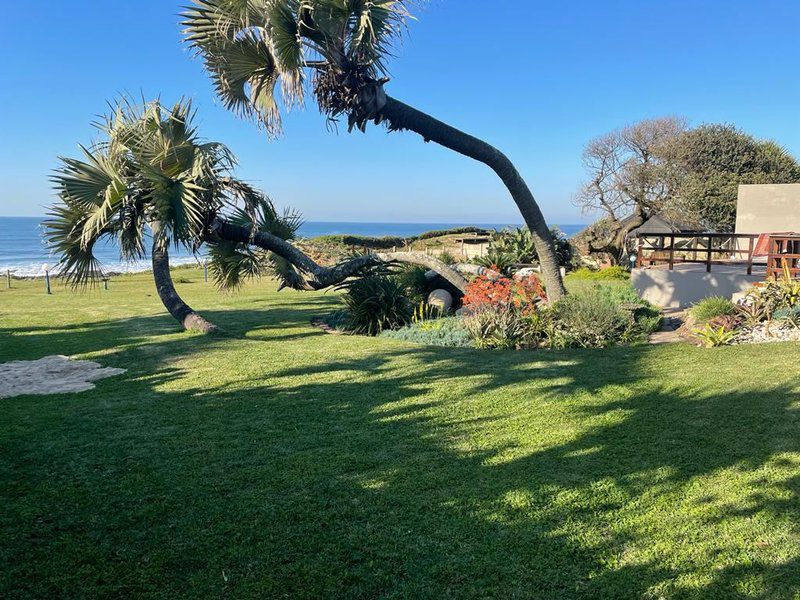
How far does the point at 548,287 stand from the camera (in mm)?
10562

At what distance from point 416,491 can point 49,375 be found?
6261 millimetres

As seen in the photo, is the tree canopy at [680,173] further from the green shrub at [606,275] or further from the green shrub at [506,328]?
the green shrub at [506,328]

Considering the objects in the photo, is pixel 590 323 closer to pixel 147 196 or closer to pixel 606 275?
pixel 147 196

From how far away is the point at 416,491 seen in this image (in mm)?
4086

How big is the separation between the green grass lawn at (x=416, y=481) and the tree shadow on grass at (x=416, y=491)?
16 mm

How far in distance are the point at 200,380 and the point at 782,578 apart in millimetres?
6437

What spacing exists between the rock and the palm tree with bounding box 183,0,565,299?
9.70 feet

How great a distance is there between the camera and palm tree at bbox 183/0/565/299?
27.8 feet

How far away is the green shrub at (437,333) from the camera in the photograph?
9.74 metres

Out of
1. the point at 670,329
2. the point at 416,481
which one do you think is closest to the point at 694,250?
the point at 670,329

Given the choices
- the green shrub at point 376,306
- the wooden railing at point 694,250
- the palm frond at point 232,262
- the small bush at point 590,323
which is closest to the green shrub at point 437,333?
the green shrub at point 376,306

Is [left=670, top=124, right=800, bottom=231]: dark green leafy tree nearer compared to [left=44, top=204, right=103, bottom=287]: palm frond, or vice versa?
[left=44, top=204, right=103, bottom=287]: palm frond

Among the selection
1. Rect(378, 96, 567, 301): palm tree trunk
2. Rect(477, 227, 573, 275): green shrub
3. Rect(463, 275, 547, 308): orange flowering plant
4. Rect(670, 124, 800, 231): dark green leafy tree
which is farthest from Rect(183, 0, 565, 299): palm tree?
Rect(670, 124, 800, 231): dark green leafy tree

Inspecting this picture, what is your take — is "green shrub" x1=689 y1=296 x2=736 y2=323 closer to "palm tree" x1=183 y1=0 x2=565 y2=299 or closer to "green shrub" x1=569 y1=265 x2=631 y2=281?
"palm tree" x1=183 y1=0 x2=565 y2=299
